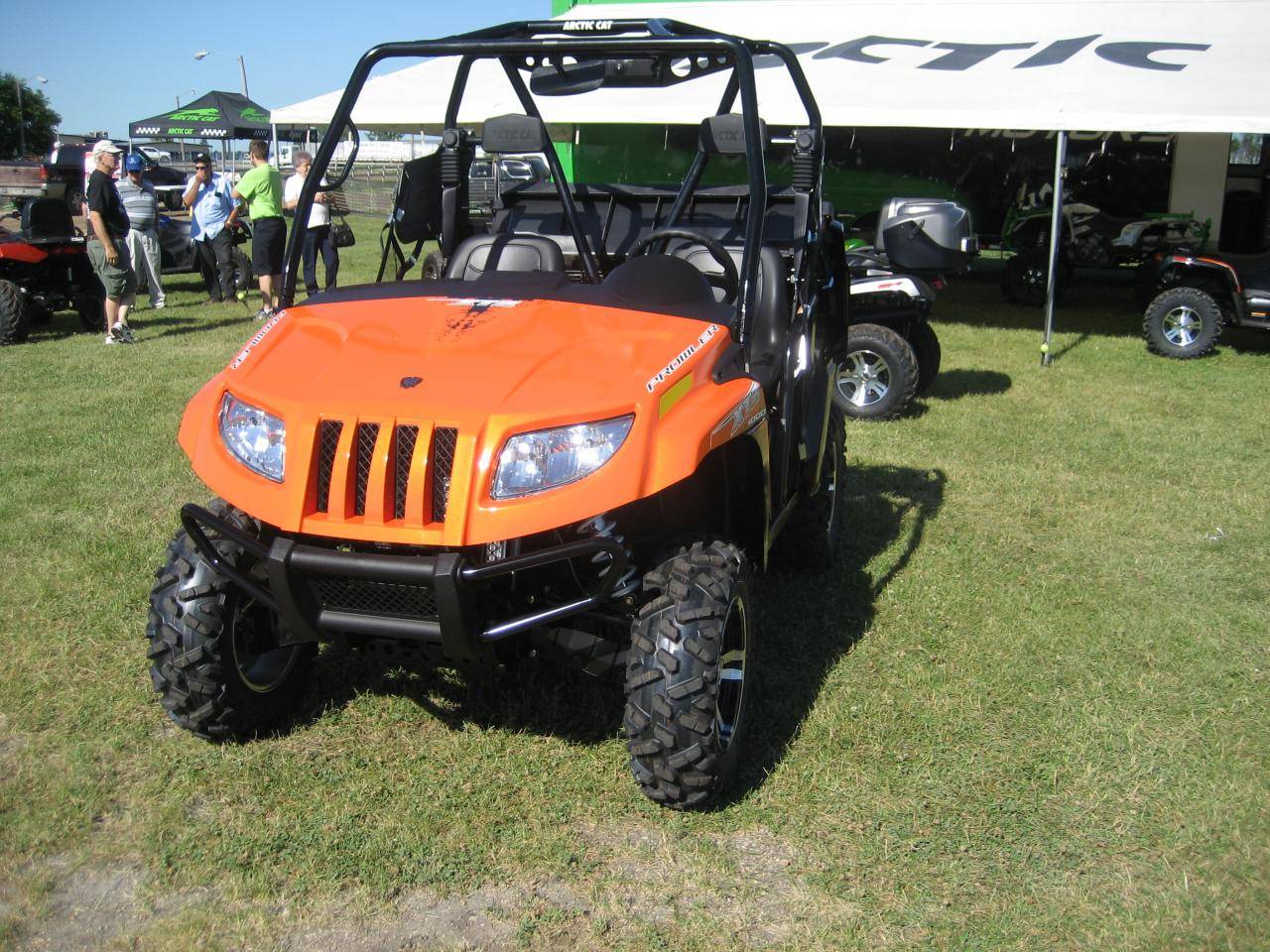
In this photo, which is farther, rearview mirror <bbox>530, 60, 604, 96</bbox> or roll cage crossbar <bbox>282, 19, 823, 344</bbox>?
rearview mirror <bbox>530, 60, 604, 96</bbox>

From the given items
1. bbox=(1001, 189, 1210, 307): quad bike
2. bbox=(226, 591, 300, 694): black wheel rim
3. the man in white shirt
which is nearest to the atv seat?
the man in white shirt

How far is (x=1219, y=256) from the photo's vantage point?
33.1 feet

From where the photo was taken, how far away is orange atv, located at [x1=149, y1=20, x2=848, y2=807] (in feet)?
8.53

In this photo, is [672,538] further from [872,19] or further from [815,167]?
[872,19]

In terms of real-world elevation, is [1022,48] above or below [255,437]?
above

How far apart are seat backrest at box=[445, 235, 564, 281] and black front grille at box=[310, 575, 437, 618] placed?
4.73ft

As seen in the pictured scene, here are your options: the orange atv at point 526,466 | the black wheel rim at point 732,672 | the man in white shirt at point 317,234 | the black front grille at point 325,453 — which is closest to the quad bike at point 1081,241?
the man in white shirt at point 317,234

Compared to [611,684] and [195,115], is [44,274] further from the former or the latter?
[195,115]

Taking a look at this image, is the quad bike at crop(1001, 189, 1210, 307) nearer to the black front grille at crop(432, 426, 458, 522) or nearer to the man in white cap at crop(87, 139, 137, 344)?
the man in white cap at crop(87, 139, 137, 344)

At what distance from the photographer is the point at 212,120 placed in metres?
28.7

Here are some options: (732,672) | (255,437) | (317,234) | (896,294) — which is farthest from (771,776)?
(317,234)

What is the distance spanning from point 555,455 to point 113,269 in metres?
8.43

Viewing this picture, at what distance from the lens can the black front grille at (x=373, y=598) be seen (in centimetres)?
262

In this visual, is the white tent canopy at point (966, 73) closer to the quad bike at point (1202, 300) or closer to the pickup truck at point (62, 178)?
the quad bike at point (1202, 300)
